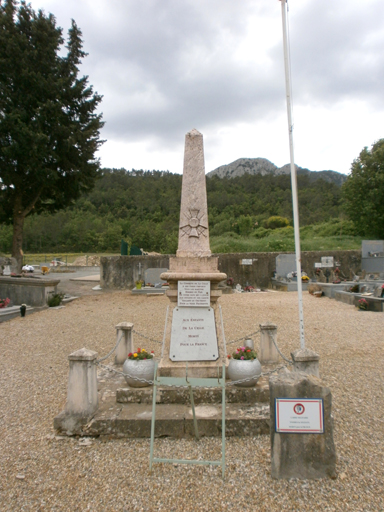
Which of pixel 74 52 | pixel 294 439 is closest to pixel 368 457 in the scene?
pixel 294 439

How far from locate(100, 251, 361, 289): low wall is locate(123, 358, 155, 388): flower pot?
46.9 ft

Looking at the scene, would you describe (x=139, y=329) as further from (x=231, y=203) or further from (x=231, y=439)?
(x=231, y=203)

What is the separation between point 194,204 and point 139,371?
2.17m

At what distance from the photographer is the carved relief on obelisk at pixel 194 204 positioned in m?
4.55

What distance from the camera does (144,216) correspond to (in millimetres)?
65375

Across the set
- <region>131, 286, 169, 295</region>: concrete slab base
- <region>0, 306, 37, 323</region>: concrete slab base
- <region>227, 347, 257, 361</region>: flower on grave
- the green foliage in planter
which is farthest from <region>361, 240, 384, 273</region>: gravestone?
<region>227, 347, 257, 361</region>: flower on grave

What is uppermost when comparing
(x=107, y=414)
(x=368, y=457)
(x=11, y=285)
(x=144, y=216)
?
(x=144, y=216)

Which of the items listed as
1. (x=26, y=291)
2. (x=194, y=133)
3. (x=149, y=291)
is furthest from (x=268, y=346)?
(x=149, y=291)

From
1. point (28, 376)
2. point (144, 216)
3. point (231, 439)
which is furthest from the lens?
point (144, 216)

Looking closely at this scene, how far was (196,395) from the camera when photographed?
4.05 metres

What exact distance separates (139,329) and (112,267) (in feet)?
33.8

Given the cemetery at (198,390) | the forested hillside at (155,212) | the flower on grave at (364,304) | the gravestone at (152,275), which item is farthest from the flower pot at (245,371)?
the forested hillside at (155,212)

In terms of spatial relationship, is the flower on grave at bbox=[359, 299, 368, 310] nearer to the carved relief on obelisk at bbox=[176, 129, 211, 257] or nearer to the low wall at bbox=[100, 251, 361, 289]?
the low wall at bbox=[100, 251, 361, 289]

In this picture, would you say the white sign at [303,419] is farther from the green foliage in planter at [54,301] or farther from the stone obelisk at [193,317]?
the green foliage in planter at [54,301]
